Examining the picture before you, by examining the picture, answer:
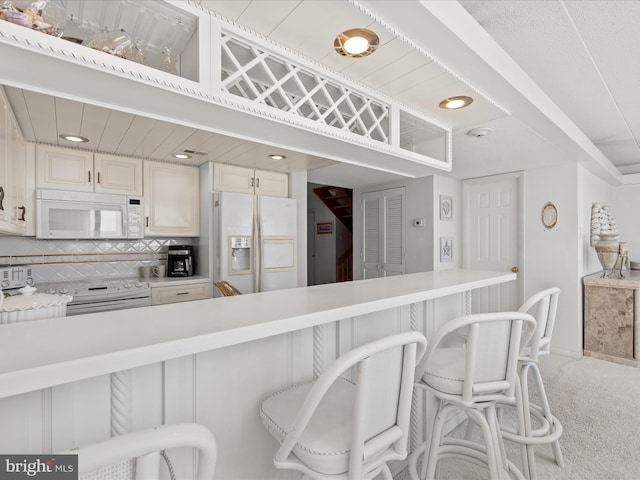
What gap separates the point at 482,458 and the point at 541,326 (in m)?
0.73

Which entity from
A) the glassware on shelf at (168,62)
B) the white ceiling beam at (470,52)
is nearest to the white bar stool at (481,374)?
the white ceiling beam at (470,52)

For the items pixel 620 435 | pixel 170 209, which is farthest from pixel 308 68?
pixel 620 435

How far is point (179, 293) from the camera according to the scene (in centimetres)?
314

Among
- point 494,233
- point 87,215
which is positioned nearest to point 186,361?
point 87,215

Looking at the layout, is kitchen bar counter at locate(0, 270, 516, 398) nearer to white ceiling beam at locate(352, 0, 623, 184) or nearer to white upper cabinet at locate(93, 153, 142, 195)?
white ceiling beam at locate(352, 0, 623, 184)

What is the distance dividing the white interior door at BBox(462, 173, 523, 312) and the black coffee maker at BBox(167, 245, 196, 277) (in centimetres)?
358

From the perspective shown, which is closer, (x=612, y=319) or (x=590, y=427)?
(x=590, y=427)

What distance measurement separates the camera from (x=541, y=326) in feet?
5.82

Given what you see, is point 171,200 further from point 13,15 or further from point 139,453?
point 139,453

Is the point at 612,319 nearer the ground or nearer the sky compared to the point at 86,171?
nearer the ground

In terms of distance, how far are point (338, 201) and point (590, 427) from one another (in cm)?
478

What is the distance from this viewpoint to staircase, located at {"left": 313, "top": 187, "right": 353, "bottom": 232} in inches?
239

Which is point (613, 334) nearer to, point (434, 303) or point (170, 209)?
point (434, 303)

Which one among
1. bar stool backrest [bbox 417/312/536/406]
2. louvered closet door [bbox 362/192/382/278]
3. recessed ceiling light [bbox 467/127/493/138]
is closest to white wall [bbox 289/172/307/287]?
louvered closet door [bbox 362/192/382/278]
